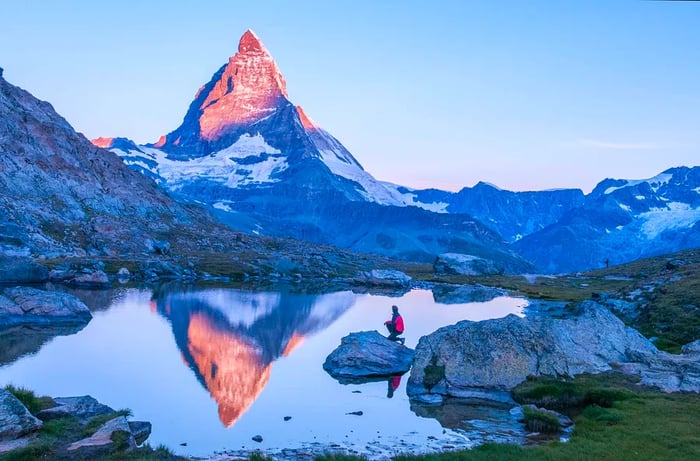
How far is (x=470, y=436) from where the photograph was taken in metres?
31.4

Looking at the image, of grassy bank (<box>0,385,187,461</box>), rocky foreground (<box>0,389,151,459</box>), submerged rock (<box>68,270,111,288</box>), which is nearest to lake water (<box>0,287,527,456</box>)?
rocky foreground (<box>0,389,151,459</box>)

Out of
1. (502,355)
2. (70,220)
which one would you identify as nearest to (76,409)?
(502,355)

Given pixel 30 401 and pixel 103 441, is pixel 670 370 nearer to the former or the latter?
pixel 103 441

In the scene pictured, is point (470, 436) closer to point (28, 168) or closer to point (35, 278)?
point (35, 278)

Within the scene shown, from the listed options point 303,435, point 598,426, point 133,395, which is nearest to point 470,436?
A: point 598,426

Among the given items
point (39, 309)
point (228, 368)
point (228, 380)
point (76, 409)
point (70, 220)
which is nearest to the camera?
point (76, 409)

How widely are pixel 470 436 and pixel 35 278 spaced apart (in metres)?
92.7

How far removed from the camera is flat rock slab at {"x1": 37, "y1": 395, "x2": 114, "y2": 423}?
2967 centimetres

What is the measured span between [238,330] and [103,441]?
141ft

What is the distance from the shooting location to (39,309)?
65562 millimetres

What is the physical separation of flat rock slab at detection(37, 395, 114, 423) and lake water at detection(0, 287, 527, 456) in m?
2.75

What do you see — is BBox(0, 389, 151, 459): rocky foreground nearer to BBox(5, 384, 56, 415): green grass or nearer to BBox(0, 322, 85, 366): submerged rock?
BBox(5, 384, 56, 415): green grass

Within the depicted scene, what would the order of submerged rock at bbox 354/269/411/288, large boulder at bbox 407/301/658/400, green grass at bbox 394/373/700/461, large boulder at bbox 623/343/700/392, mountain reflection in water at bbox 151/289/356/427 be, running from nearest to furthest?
green grass at bbox 394/373/700/461 → large boulder at bbox 623/343/700/392 → large boulder at bbox 407/301/658/400 → mountain reflection in water at bbox 151/289/356/427 → submerged rock at bbox 354/269/411/288

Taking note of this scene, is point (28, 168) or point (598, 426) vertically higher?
point (28, 168)
